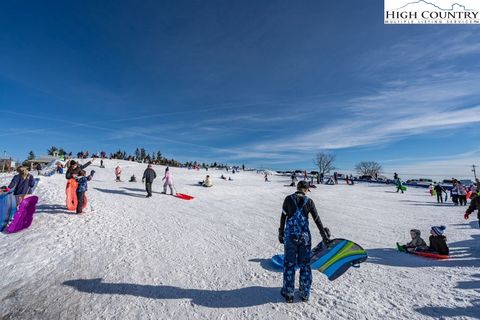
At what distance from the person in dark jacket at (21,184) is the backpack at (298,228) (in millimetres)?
9135

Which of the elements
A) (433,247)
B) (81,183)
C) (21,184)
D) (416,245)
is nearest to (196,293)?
(416,245)

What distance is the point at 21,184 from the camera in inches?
325

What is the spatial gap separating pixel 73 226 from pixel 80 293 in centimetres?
457

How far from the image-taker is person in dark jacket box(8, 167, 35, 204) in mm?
A: 8148

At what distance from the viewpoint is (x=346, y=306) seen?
13.1ft


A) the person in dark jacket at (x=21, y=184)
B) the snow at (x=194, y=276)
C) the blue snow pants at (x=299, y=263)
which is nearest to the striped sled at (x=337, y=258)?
the snow at (x=194, y=276)

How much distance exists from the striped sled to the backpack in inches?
35.7

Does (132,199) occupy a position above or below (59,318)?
above

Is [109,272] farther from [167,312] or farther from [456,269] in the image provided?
[456,269]

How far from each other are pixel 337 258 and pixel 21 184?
33.2 feet

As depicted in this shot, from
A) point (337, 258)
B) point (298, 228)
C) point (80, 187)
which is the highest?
point (80, 187)

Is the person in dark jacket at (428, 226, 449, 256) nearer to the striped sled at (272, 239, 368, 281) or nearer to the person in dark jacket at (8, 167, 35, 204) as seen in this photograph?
the striped sled at (272, 239, 368, 281)

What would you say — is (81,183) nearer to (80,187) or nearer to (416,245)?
(80,187)

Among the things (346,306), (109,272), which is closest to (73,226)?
(109,272)
